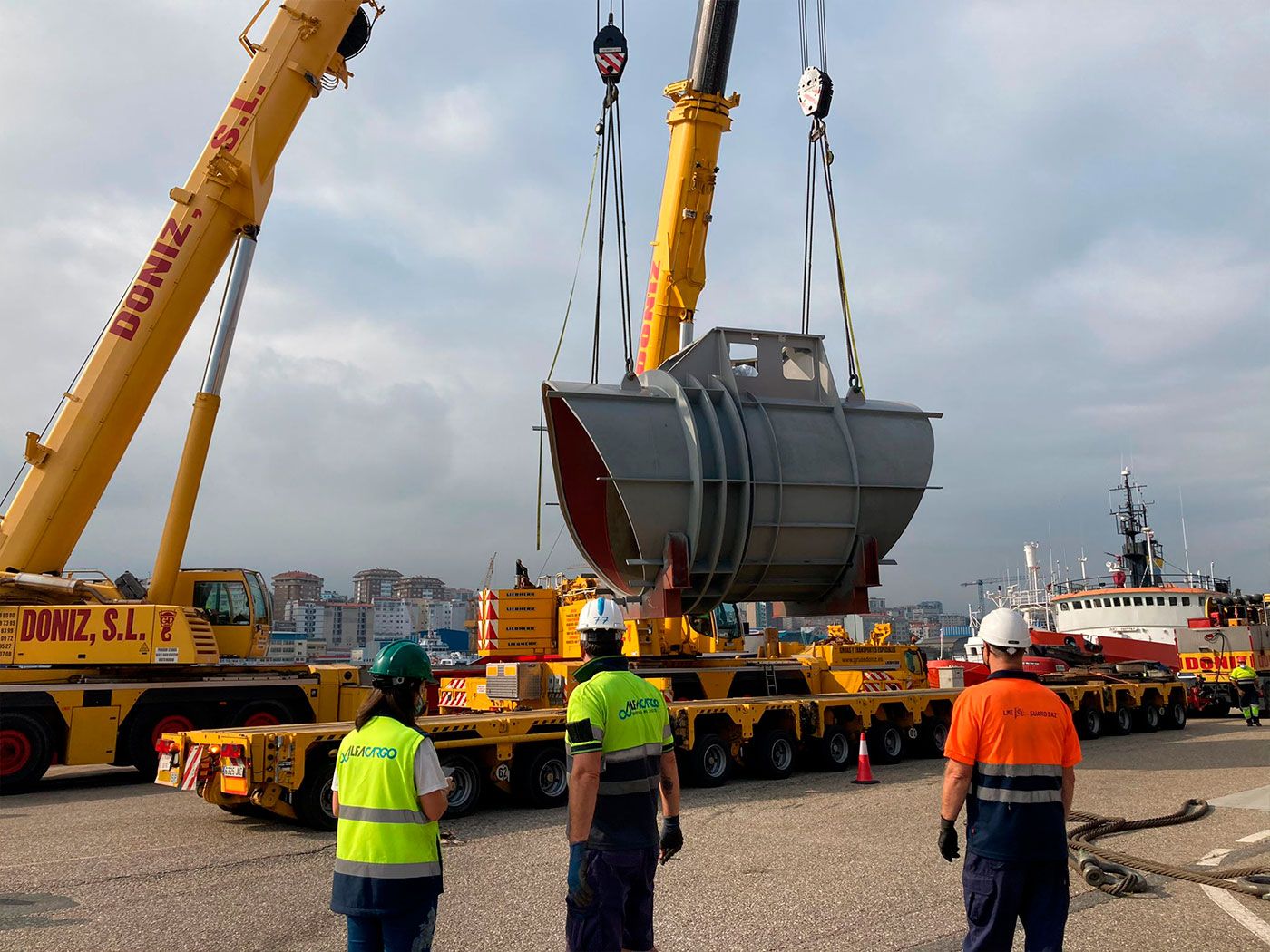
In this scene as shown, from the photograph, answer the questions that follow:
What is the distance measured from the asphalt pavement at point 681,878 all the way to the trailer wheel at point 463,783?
18cm

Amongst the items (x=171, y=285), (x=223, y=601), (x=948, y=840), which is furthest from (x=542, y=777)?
(x=171, y=285)

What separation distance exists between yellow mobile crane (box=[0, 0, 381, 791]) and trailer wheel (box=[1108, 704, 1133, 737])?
14.0m

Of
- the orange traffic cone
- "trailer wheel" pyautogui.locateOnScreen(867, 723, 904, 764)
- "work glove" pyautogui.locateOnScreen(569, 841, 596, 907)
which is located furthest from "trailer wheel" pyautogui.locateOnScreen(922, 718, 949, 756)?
"work glove" pyautogui.locateOnScreen(569, 841, 596, 907)

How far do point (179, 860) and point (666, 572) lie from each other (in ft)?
15.4

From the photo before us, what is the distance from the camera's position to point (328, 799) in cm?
907

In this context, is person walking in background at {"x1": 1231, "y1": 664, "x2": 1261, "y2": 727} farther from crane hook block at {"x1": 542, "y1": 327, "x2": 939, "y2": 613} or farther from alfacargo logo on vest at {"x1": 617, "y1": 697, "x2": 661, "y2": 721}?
alfacargo logo on vest at {"x1": 617, "y1": 697, "x2": 661, "y2": 721}

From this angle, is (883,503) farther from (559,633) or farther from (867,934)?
(559,633)

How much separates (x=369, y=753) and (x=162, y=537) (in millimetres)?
11584

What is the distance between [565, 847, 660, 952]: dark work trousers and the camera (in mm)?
3756

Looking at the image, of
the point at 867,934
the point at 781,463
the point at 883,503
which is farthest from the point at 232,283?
the point at 867,934

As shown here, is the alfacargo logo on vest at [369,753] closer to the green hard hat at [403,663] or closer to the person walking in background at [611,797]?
the green hard hat at [403,663]

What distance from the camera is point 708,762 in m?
11.8

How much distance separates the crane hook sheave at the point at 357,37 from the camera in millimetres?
14922

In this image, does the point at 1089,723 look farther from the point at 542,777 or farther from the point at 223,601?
the point at 223,601
